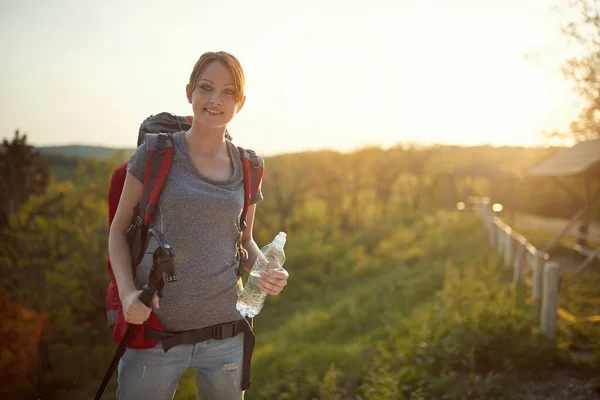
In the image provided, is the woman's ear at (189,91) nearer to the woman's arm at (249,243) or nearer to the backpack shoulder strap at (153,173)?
the backpack shoulder strap at (153,173)

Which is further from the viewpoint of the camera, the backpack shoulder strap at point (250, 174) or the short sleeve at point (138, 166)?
the backpack shoulder strap at point (250, 174)

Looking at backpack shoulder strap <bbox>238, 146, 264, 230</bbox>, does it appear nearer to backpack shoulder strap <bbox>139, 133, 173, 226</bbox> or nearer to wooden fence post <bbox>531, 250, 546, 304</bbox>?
backpack shoulder strap <bbox>139, 133, 173, 226</bbox>

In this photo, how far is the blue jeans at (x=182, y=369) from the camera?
1.98m

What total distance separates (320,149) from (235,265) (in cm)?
4119

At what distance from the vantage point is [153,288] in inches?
72.2

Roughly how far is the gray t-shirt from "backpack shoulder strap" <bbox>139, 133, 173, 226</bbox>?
40mm

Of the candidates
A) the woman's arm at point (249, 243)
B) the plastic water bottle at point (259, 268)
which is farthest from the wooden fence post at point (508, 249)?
the plastic water bottle at point (259, 268)

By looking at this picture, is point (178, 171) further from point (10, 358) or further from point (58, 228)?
point (58, 228)

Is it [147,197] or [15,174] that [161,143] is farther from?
[15,174]

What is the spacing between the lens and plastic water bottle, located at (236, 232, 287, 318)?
222 cm

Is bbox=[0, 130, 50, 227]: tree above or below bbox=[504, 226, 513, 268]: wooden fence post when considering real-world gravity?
above

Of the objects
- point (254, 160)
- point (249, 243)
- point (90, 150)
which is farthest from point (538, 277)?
point (90, 150)

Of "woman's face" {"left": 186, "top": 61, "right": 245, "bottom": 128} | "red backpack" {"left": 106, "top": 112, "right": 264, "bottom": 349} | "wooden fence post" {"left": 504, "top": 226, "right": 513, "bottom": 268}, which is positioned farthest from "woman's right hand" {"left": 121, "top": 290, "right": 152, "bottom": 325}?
"wooden fence post" {"left": 504, "top": 226, "right": 513, "bottom": 268}

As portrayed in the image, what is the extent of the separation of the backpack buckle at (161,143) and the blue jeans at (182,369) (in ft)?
2.81
